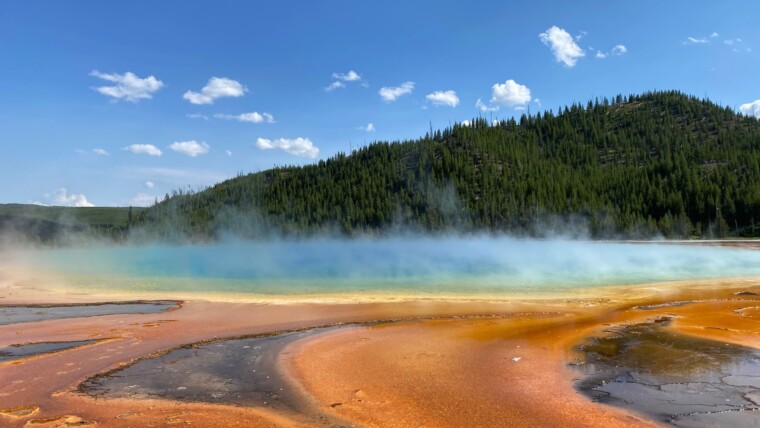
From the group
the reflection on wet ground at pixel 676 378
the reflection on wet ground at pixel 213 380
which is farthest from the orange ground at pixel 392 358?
the reflection on wet ground at pixel 676 378

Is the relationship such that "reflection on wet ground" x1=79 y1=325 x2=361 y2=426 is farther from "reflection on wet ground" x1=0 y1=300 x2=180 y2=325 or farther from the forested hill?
the forested hill

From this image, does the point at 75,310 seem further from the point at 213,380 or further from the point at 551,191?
the point at 551,191

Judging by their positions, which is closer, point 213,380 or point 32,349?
point 213,380

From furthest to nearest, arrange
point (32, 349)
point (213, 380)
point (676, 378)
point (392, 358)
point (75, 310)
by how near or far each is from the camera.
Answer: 1. point (75, 310)
2. point (32, 349)
3. point (392, 358)
4. point (213, 380)
5. point (676, 378)

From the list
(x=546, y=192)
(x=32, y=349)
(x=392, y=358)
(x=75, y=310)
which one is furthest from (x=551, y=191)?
(x=32, y=349)

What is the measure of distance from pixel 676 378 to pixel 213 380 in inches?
426

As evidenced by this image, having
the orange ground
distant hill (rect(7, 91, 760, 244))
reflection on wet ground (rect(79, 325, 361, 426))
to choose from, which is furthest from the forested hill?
reflection on wet ground (rect(79, 325, 361, 426))

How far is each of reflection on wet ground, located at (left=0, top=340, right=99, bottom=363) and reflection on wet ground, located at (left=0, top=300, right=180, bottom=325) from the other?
6.51 metres

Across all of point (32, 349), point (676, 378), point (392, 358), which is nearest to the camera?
point (676, 378)

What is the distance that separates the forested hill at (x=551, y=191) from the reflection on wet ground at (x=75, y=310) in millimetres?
110459

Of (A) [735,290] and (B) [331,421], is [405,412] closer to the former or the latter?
(B) [331,421]

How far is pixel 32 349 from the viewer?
1474 cm

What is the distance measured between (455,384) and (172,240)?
18312cm

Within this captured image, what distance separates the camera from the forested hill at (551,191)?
114 meters
